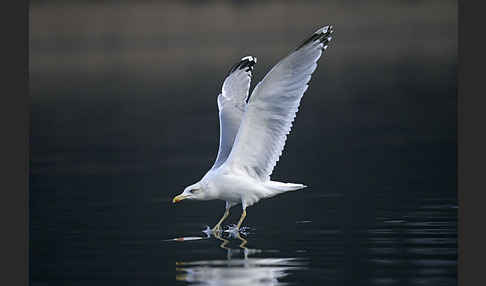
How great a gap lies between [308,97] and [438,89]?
2.89m

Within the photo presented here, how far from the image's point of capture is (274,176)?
16.2 m

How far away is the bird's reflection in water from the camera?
1002 centimetres

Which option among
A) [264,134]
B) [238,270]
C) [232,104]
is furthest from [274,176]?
[238,270]

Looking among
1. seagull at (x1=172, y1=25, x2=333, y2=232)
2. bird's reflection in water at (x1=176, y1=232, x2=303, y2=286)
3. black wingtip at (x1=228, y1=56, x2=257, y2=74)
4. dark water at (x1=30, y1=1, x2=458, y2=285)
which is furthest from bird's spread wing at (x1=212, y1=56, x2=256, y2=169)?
bird's reflection in water at (x1=176, y1=232, x2=303, y2=286)

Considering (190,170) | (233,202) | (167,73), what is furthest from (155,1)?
(233,202)

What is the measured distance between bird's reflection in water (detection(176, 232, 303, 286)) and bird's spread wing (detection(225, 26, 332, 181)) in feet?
4.48

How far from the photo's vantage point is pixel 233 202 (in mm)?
12555

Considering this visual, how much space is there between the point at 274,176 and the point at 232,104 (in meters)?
2.52

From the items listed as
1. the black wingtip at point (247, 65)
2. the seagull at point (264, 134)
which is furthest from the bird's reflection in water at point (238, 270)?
the black wingtip at point (247, 65)

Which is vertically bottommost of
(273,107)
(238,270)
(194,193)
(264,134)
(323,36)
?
(238,270)

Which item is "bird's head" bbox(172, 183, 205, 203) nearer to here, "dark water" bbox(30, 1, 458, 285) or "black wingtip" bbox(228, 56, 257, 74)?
"dark water" bbox(30, 1, 458, 285)

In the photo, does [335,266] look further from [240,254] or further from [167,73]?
[167,73]

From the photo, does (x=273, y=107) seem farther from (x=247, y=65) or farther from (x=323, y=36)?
(x=247, y=65)

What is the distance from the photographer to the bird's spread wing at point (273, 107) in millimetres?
11953
